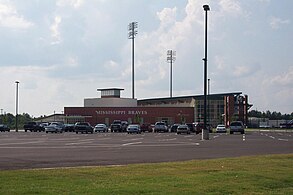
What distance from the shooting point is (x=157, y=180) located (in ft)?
44.5

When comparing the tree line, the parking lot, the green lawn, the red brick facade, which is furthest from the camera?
the tree line

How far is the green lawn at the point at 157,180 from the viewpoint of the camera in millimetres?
11930

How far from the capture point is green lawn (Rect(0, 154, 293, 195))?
1193 centimetres

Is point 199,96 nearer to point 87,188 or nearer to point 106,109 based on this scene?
point 106,109

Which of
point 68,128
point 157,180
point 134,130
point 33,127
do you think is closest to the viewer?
point 157,180

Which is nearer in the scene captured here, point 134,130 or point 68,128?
point 134,130

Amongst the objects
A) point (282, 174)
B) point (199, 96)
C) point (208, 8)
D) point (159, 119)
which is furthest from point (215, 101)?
point (282, 174)

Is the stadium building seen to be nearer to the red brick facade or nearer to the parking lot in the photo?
the red brick facade

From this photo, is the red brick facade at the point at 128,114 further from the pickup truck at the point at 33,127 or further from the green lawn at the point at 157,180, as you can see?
the green lawn at the point at 157,180

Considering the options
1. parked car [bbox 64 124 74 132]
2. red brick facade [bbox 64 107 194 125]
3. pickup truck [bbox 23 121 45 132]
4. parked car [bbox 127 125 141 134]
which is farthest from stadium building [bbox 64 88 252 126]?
parked car [bbox 127 125 141 134]

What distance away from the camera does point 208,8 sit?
4434 centimetres

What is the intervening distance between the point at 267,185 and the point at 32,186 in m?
5.42

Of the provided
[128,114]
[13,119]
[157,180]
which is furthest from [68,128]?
[13,119]

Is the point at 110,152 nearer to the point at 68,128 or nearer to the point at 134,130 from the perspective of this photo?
the point at 134,130
